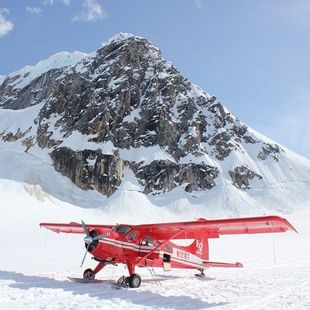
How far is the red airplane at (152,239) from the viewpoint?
543 inches

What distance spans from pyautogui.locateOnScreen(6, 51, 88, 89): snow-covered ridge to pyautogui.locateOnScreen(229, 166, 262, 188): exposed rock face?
2980 inches

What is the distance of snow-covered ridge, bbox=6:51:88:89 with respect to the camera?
139750mm

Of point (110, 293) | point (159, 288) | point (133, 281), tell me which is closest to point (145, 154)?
point (159, 288)

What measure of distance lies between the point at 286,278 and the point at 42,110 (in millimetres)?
91203

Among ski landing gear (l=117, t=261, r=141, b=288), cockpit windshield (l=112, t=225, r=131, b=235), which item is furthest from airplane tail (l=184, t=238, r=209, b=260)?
ski landing gear (l=117, t=261, r=141, b=288)

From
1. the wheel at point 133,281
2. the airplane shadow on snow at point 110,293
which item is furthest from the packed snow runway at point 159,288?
the wheel at point 133,281

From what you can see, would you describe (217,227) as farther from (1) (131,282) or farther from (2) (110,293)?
(2) (110,293)

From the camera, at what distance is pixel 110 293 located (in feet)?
40.9

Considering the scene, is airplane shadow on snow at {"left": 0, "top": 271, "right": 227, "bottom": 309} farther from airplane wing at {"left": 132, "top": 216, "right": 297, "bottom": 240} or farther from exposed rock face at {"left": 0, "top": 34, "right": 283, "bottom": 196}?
exposed rock face at {"left": 0, "top": 34, "right": 283, "bottom": 196}

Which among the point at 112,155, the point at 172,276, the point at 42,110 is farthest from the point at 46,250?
the point at 42,110

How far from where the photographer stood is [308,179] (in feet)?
309

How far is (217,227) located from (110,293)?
459 cm

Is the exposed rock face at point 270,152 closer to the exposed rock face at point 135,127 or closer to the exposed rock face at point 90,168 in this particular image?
the exposed rock face at point 135,127

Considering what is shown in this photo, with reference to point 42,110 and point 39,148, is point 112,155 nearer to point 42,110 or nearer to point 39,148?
point 39,148
